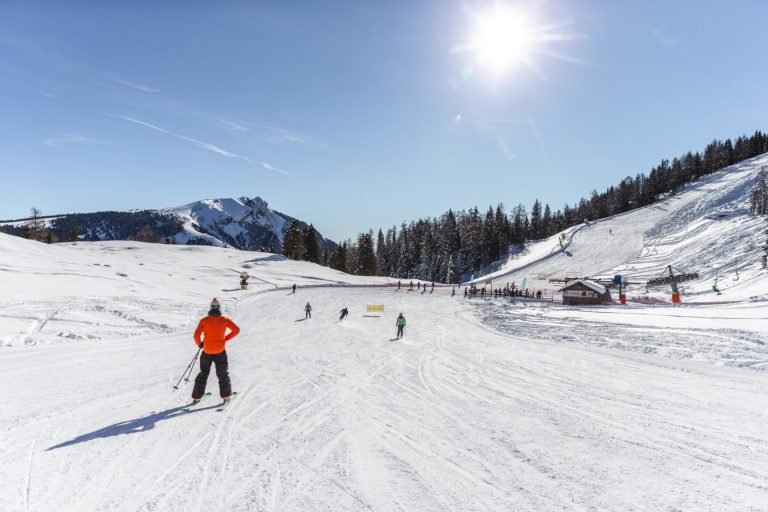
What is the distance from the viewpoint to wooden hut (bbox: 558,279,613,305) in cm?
4450

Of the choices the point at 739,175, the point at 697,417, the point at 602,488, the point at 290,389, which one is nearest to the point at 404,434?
the point at 602,488

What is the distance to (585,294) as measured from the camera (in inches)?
1783

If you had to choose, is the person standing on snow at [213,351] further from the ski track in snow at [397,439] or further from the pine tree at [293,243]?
the pine tree at [293,243]

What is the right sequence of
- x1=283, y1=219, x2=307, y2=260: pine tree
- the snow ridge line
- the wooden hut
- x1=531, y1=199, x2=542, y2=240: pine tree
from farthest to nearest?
x1=531, y1=199, x2=542, y2=240: pine tree
x1=283, y1=219, x2=307, y2=260: pine tree
the wooden hut
the snow ridge line

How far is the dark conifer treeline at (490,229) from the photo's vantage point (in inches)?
4134

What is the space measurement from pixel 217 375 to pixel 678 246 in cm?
9450

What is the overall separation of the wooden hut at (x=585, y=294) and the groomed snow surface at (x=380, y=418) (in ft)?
76.8

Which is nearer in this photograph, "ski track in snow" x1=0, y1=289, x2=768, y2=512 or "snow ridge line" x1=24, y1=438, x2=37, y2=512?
"snow ridge line" x1=24, y1=438, x2=37, y2=512

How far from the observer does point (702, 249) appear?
6975cm

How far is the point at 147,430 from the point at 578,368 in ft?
38.6

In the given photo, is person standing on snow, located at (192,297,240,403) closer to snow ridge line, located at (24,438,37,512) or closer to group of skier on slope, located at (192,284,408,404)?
group of skier on slope, located at (192,284,408,404)

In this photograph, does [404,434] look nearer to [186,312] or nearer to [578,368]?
[578,368]

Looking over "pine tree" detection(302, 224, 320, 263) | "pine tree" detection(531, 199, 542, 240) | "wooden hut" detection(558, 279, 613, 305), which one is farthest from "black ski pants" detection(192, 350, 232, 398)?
"pine tree" detection(531, 199, 542, 240)

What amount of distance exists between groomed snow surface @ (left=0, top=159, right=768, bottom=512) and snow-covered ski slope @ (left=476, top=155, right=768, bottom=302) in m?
35.6
